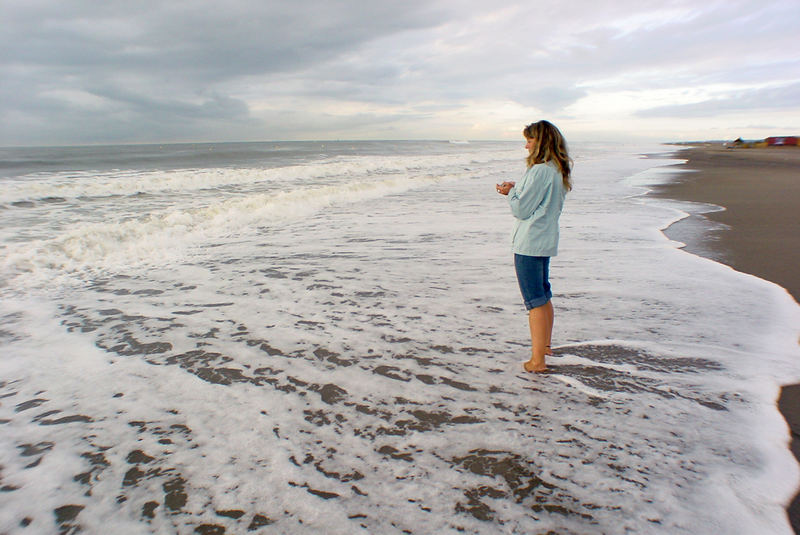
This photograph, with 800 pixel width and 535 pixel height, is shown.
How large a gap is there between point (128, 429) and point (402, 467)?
1.91 m

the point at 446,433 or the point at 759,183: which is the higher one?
the point at 759,183

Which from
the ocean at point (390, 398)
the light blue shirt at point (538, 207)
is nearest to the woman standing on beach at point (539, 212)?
the light blue shirt at point (538, 207)

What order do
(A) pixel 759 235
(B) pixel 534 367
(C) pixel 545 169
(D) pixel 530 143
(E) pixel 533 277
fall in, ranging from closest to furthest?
(C) pixel 545 169 < (D) pixel 530 143 < (E) pixel 533 277 < (B) pixel 534 367 < (A) pixel 759 235

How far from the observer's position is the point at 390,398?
10.9ft

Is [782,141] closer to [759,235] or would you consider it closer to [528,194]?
[759,235]

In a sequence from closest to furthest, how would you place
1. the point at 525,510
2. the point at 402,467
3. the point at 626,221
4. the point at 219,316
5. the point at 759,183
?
the point at 525,510 < the point at 402,467 < the point at 219,316 < the point at 626,221 < the point at 759,183

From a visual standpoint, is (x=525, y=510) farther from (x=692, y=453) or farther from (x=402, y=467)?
(x=692, y=453)

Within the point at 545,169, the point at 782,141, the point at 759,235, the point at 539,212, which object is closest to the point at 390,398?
the point at 539,212

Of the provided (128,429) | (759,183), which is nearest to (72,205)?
(128,429)

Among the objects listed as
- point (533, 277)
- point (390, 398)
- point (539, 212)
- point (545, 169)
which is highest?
point (545, 169)

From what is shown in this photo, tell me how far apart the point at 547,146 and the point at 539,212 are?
501 millimetres

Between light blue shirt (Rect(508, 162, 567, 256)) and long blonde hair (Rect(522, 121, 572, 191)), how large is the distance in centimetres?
6

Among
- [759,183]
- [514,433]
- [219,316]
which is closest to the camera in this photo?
[514,433]

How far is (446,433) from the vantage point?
290 cm
